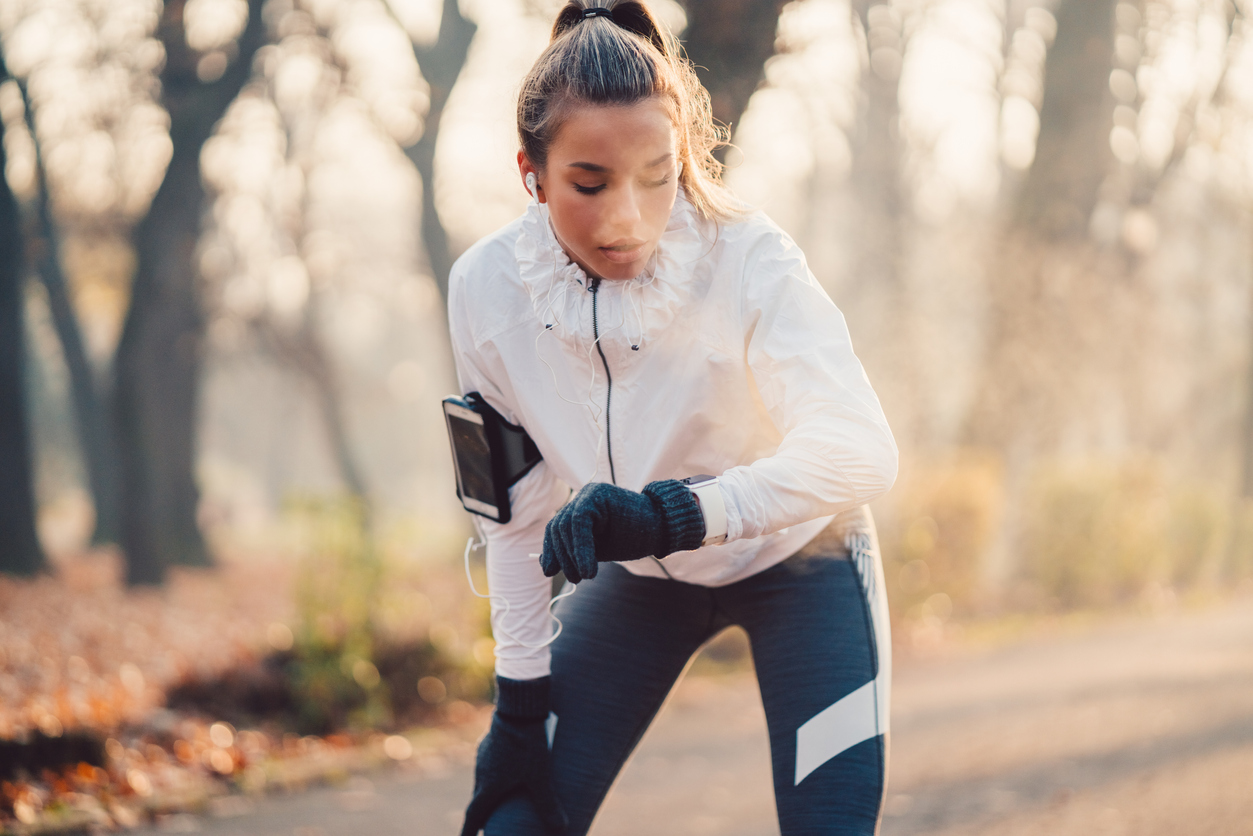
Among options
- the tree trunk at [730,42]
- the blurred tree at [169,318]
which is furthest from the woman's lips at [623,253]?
the blurred tree at [169,318]

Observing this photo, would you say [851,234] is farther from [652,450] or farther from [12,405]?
[652,450]

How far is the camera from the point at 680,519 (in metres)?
1.47

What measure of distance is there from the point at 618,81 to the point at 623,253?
11.3 inches

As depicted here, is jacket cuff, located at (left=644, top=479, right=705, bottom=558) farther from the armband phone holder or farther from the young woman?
the armband phone holder

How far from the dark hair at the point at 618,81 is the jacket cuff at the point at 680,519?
57 cm

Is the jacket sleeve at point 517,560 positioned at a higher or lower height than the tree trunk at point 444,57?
lower

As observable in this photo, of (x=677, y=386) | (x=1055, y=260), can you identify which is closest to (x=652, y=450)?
(x=677, y=386)

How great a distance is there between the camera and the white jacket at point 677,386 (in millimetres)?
1527

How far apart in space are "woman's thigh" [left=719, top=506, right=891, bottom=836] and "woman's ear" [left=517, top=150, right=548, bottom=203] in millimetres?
863

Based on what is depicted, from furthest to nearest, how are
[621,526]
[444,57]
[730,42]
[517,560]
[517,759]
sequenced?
[444,57]
[730,42]
[517,560]
[517,759]
[621,526]

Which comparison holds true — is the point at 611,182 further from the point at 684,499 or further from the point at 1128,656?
the point at 1128,656

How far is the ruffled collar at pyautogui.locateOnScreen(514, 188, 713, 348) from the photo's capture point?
174 centimetres

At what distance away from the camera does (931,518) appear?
9727 millimetres

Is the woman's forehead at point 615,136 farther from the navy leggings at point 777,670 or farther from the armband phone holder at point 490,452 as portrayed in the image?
the navy leggings at point 777,670
